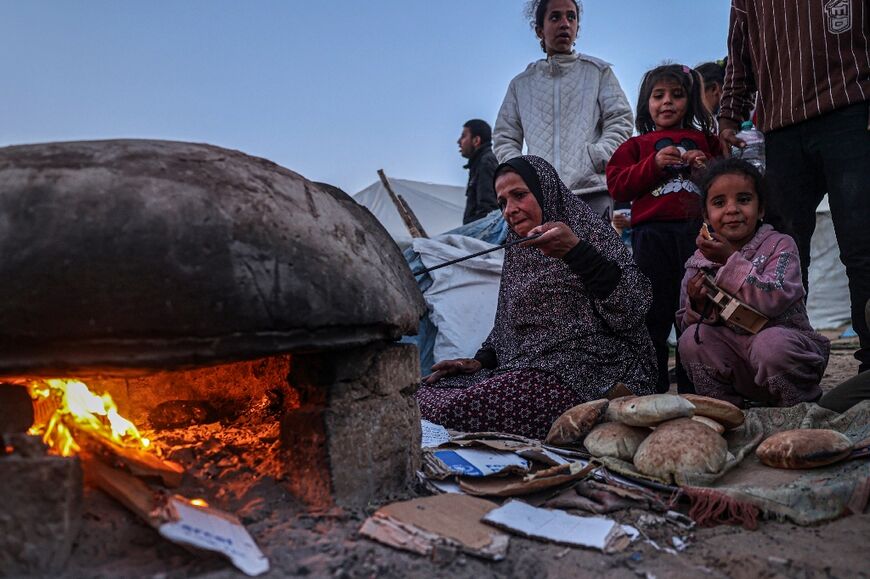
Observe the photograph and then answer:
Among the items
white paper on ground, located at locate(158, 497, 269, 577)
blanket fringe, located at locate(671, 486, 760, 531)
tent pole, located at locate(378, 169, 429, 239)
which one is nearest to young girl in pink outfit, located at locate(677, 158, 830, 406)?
blanket fringe, located at locate(671, 486, 760, 531)

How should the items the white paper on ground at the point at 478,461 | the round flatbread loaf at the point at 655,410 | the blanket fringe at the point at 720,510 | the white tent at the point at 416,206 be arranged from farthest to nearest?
the white tent at the point at 416,206 < the round flatbread loaf at the point at 655,410 < the white paper on ground at the point at 478,461 < the blanket fringe at the point at 720,510

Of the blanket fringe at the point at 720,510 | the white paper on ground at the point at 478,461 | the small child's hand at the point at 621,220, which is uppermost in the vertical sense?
the small child's hand at the point at 621,220

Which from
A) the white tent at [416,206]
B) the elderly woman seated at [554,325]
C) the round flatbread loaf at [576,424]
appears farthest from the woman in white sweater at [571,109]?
the white tent at [416,206]

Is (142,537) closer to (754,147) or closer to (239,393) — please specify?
(239,393)

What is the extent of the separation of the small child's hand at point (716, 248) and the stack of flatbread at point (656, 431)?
2.54 ft

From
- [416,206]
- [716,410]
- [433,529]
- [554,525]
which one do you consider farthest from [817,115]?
[416,206]

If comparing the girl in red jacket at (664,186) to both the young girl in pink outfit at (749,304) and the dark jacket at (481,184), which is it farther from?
the dark jacket at (481,184)

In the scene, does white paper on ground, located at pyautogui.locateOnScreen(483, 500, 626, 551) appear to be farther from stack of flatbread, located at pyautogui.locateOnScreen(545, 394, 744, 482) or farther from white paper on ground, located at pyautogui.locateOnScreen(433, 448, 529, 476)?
stack of flatbread, located at pyautogui.locateOnScreen(545, 394, 744, 482)

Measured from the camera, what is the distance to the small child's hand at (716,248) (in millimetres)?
2949

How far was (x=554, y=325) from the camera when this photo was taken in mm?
3170

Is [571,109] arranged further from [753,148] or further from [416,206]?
[416,206]

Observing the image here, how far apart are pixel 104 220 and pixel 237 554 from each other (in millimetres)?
736

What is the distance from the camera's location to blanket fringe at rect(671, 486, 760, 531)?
1852 mm

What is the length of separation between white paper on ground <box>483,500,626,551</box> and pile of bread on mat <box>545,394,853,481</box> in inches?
18.2
